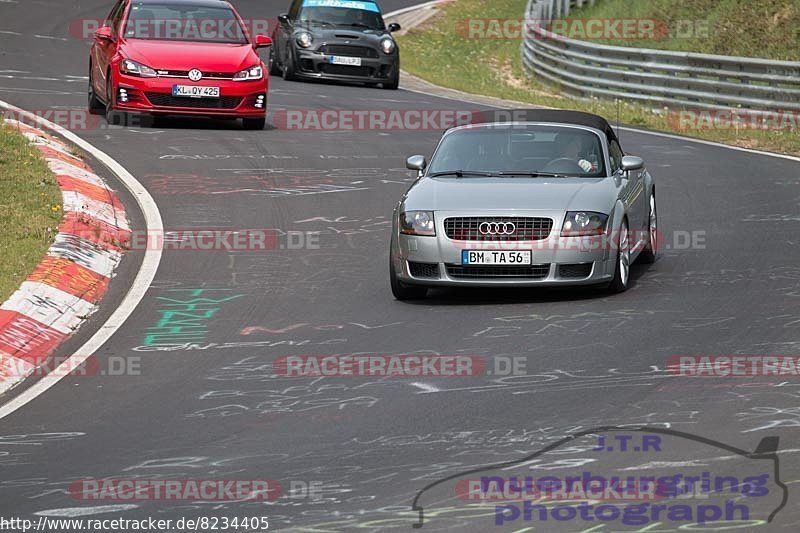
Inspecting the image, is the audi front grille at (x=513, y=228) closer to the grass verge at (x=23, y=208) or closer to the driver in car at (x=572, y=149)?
the driver in car at (x=572, y=149)

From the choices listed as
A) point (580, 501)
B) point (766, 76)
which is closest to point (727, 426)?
point (580, 501)

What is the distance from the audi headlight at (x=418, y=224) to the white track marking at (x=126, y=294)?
2113mm

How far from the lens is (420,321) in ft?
37.4

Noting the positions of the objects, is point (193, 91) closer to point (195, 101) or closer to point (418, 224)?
point (195, 101)

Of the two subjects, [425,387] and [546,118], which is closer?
[425,387]

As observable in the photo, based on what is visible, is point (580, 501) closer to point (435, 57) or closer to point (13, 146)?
point (13, 146)

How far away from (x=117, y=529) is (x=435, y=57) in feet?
110

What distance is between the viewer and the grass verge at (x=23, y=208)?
12398 millimetres

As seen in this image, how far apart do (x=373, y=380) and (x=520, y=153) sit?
13.7ft

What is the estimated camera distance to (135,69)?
68.6ft

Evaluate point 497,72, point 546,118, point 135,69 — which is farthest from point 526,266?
point 497,72
